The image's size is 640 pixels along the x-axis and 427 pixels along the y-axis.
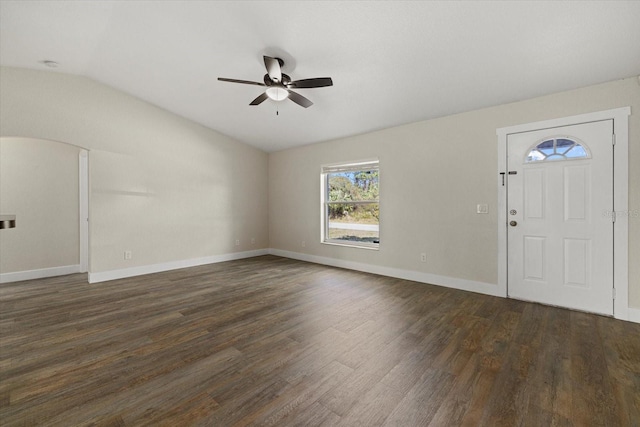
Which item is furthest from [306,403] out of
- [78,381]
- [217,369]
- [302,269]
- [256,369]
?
[302,269]

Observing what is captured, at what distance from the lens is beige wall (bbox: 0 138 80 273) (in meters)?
4.46

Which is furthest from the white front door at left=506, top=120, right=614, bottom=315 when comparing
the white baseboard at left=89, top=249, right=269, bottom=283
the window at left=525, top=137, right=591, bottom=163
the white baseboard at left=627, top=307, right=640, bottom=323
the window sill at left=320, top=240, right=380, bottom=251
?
the white baseboard at left=89, top=249, right=269, bottom=283

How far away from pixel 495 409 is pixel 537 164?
9.88 ft

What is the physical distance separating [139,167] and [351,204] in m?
3.99

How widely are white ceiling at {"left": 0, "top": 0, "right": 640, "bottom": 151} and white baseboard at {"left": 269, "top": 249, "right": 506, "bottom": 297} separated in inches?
96.9

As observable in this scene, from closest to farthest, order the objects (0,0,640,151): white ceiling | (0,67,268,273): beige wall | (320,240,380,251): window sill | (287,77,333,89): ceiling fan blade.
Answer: (0,0,640,151): white ceiling, (287,77,333,89): ceiling fan blade, (0,67,268,273): beige wall, (320,240,380,251): window sill

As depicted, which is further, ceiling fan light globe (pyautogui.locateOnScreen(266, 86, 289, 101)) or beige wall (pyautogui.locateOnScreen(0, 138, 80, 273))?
beige wall (pyautogui.locateOnScreen(0, 138, 80, 273))

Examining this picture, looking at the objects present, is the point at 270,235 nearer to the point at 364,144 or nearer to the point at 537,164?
the point at 364,144

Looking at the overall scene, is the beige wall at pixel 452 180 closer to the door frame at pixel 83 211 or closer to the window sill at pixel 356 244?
the window sill at pixel 356 244

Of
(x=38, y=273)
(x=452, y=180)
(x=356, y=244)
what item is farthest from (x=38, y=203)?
(x=452, y=180)

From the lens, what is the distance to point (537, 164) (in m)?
3.37

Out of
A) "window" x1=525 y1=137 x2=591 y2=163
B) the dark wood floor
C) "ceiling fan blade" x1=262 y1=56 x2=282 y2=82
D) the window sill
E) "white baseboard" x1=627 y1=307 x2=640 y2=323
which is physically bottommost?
the dark wood floor

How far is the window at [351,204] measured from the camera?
513 cm

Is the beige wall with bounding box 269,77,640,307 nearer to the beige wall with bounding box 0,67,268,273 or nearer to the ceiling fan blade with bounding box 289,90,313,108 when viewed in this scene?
the ceiling fan blade with bounding box 289,90,313,108
